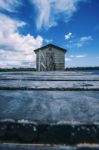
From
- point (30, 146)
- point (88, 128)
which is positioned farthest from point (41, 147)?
point (88, 128)

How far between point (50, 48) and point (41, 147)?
51.6ft

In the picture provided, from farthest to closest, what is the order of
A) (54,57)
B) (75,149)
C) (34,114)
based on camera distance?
(54,57), (34,114), (75,149)

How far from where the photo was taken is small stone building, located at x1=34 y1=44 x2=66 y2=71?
1608 centimetres

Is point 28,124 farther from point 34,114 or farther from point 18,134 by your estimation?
point 34,114

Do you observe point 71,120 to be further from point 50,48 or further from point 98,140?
point 50,48

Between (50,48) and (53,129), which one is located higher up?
(50,48)

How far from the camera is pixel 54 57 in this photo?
52.8 feet

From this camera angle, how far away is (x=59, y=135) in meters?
0.74

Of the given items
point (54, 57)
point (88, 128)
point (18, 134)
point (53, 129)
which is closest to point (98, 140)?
point (88, 128)

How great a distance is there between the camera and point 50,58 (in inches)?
645

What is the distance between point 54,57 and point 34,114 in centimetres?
1524

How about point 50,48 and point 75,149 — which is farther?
point 50,48

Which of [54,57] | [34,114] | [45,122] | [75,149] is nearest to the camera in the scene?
[75,149]

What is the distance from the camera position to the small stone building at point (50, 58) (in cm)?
1608
